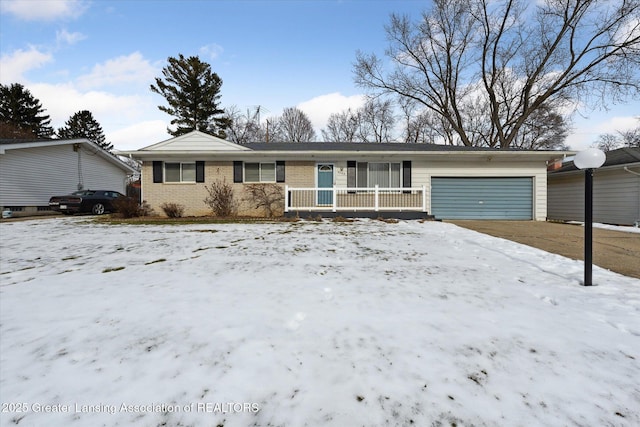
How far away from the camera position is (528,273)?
12.1 feet

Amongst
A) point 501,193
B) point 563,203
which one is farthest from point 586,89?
point 501,193

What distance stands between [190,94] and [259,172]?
20624 mm

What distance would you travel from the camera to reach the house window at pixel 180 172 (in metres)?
12.2

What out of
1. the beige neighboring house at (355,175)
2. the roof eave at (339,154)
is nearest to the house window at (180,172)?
the beige neighboring house at (355,175)

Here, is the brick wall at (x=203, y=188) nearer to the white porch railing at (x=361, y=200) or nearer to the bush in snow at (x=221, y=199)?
the bush in snow at (x=221, y=199)

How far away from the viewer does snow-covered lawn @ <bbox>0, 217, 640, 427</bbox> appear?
54.3 inches

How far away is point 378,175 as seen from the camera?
1238cm

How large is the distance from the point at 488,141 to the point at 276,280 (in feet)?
85.4

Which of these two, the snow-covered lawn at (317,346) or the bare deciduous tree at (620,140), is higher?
the bare deciduous tree at (620,140)

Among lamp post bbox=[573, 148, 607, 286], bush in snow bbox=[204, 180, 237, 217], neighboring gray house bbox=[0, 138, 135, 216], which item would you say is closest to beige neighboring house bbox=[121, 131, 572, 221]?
bush in snow bbox=[204, 180, 237, 217]

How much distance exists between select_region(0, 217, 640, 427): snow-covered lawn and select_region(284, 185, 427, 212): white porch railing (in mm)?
7274

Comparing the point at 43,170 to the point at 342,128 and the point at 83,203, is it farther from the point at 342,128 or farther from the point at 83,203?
the point at 342,128

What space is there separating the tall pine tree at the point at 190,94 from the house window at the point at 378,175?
20.9 metres

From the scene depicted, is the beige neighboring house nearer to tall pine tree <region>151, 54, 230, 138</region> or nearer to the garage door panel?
the garage door panel
